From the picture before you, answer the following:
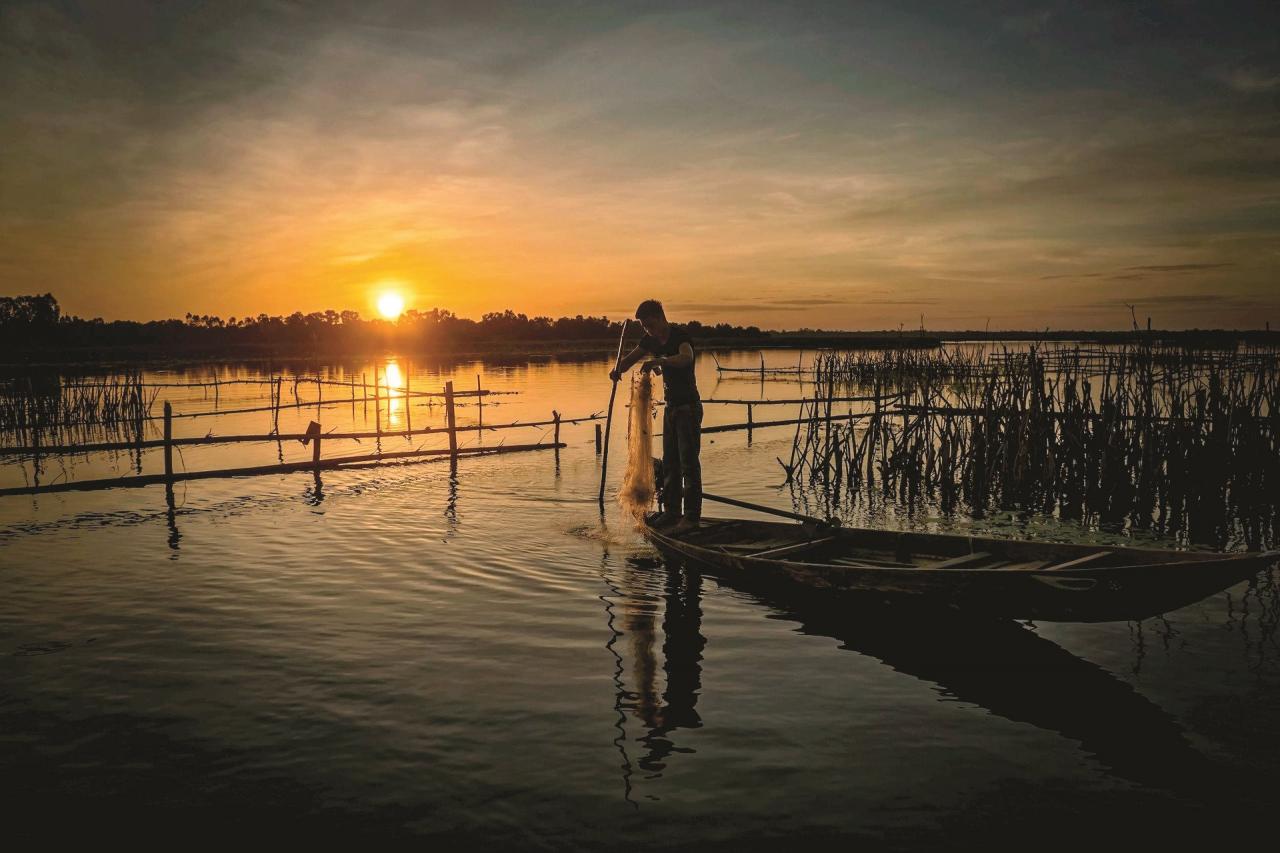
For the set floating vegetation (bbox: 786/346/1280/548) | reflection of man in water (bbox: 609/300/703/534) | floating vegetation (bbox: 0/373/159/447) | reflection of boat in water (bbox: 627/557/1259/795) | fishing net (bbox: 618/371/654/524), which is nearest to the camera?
reflection of boat in water (bbox: 627/557/1259/795)

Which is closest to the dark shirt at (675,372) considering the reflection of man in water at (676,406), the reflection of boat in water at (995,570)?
the reflection of man in water at (676,406)

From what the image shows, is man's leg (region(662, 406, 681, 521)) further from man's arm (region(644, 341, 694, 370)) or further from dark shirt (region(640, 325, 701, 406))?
man's arm (region(644, 341, 694, 370))

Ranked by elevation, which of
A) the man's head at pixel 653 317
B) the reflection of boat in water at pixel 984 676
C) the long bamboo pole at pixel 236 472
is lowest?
the reflection of boat in water at pixel 984 676

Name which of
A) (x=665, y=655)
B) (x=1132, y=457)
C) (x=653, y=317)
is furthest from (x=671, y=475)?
(x=1132, y=457)

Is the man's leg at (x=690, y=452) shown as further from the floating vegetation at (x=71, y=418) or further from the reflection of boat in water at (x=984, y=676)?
the floating vegetation at (x=71, y=418)

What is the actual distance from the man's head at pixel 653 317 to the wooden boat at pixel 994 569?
2.14m

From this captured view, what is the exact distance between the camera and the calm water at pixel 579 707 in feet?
11.9

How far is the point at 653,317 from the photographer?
7.80 metres

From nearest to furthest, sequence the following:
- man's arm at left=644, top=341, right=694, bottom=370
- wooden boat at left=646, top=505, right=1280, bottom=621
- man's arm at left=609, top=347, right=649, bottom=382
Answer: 1. wooden boat at left=646, top=505, right=1280, bottom=621
2. man's arm at left=644, top=341, right=694, bottom=370
3. man's arm at left=609, top=347, right=649, bottom=382

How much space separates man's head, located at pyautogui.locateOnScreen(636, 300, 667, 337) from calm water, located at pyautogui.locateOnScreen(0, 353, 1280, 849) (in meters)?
2.46

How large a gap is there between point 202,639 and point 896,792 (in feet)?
16.7

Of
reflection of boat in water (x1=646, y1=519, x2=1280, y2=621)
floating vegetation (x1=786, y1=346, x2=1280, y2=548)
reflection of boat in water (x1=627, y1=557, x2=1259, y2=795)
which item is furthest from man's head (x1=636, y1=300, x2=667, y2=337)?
floating vegetation (x1=786, y1=346, x2=1280, y2=548)

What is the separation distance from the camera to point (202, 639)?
5.90 m

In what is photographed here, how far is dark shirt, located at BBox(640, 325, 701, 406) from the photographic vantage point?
7.81 meters
